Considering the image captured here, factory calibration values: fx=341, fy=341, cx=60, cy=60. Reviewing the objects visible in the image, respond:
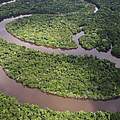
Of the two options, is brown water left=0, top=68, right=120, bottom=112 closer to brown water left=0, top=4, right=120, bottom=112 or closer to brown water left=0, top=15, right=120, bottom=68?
brown water left=0, top=4, right=120, bottom=112

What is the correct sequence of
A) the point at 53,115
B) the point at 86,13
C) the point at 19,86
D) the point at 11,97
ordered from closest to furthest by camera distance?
1. the point at 53,115
2. the point at 11,97
3. the point at 19,86
4. the point at 86,13

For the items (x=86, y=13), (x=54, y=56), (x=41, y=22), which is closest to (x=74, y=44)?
(x=54, y=56)

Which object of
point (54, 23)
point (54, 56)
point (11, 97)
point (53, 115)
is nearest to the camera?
point (53, 115)

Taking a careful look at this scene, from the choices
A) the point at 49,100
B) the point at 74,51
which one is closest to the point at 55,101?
the point at 49,100

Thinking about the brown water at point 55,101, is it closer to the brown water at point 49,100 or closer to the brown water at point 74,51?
the brown water at point 49,100

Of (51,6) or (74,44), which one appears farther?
(51,6)

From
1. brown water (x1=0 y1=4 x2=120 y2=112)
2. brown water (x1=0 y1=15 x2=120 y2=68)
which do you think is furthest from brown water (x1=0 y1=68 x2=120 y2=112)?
brown water (x1=0 y1=15 x2=120 y2=68)

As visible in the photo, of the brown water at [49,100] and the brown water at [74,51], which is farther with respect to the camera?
the brown water at [74,51]

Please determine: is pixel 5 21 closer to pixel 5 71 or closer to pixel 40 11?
pixel 40 11

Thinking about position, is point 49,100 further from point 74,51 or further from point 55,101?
point 74,51

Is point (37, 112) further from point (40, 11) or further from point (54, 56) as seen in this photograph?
point (40, 11)

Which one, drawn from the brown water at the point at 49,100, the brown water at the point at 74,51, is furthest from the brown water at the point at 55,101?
the brown water at the point at 74,51
